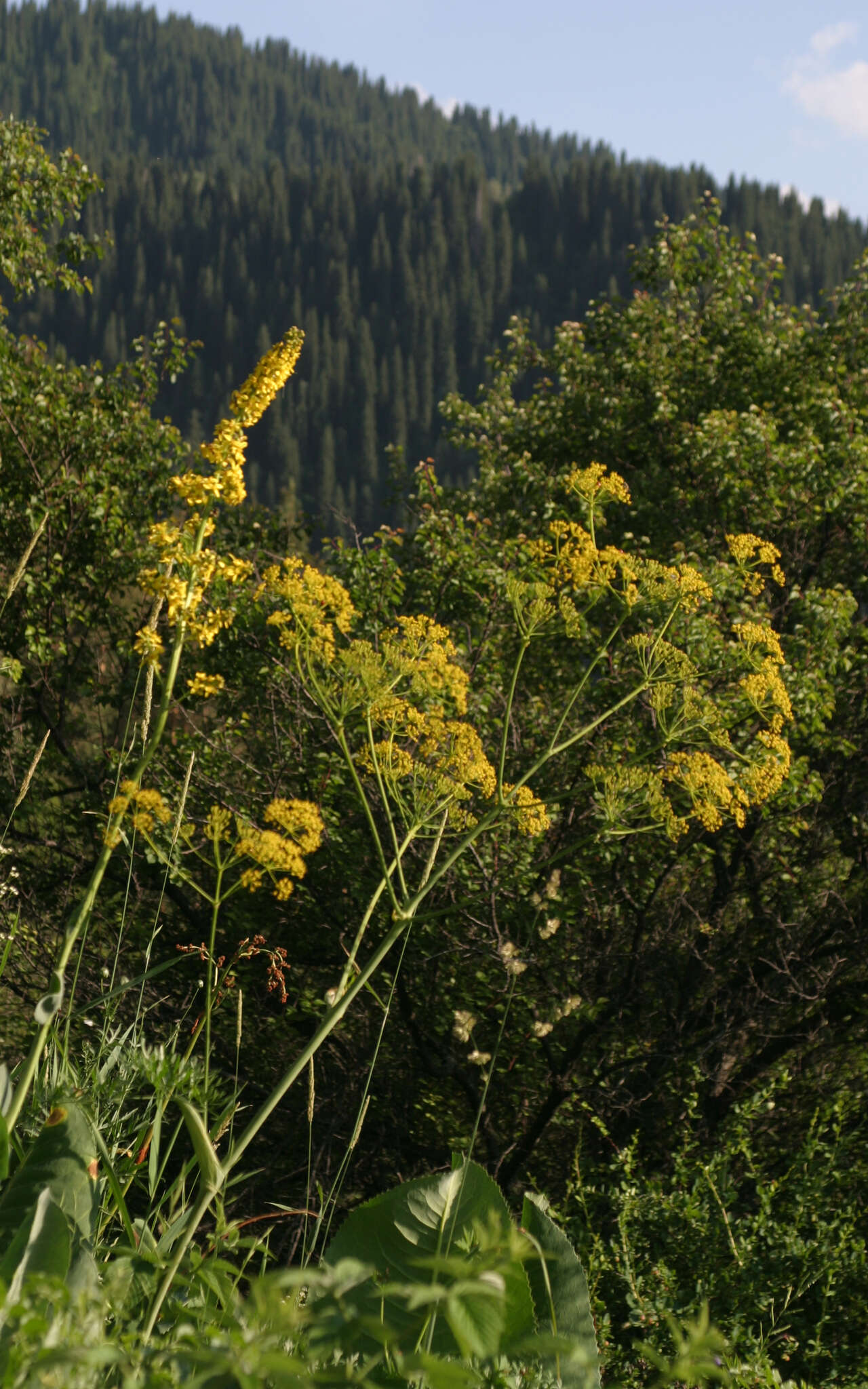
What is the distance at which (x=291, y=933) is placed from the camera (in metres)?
6.86

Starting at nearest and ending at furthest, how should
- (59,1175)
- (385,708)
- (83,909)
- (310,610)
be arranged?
(83,909) → (59,1175) → (310,610) → (385,708)

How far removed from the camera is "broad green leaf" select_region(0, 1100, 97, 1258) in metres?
1.46

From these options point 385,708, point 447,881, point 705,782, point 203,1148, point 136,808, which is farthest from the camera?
point 447,881

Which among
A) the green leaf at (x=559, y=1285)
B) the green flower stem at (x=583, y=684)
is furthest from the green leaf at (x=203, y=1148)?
the green flower stem at (x=583, y=684)

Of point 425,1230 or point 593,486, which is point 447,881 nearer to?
point 593,486

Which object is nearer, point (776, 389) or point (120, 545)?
point (120, 545)

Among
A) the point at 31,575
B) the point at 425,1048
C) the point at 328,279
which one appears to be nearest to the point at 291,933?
the point at 425,1048

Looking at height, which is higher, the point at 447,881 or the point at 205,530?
the point at 205,530

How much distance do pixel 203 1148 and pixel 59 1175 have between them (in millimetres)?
475

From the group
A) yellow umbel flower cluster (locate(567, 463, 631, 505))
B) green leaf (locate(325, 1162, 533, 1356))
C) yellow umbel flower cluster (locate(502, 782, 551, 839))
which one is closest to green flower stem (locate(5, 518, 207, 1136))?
green leaf (locate(325, 1162, 533, 1356))

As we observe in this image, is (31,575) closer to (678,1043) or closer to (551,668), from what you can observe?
(551,668)

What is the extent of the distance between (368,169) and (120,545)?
164334mm

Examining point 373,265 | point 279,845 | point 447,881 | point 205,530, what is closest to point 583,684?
point 279,845

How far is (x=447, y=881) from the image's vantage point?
19.2 feet
